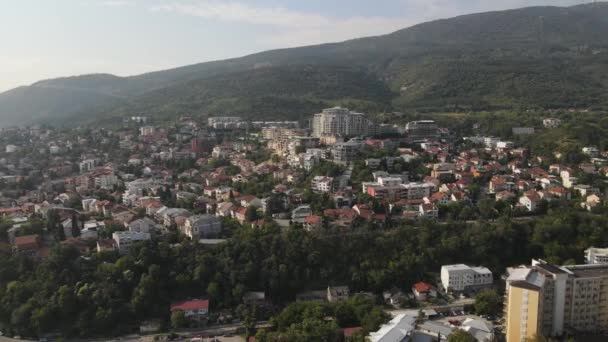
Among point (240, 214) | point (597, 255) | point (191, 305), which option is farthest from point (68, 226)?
point (597, 255)

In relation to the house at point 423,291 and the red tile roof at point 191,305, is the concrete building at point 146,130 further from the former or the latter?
the house at point 423,291

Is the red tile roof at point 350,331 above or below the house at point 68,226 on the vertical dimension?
below

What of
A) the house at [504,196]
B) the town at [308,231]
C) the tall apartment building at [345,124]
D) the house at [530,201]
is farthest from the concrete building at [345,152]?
the house at [530,201]

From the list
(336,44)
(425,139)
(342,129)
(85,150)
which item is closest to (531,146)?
(425,139)

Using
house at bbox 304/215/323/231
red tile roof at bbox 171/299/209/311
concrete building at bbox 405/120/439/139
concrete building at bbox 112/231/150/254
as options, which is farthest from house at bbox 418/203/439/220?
A: concrete building at bbox 405/120/439/139

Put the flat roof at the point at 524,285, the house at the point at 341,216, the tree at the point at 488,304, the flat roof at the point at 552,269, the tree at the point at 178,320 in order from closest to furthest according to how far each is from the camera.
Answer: the flat roof at the point at 524,285
the flat roof at the point at 552,269
the tree at the point at 488,304
the tree at the point at 178,320
the house at the point at 341,216

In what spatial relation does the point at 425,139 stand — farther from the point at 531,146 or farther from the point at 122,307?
the point at 122,307
